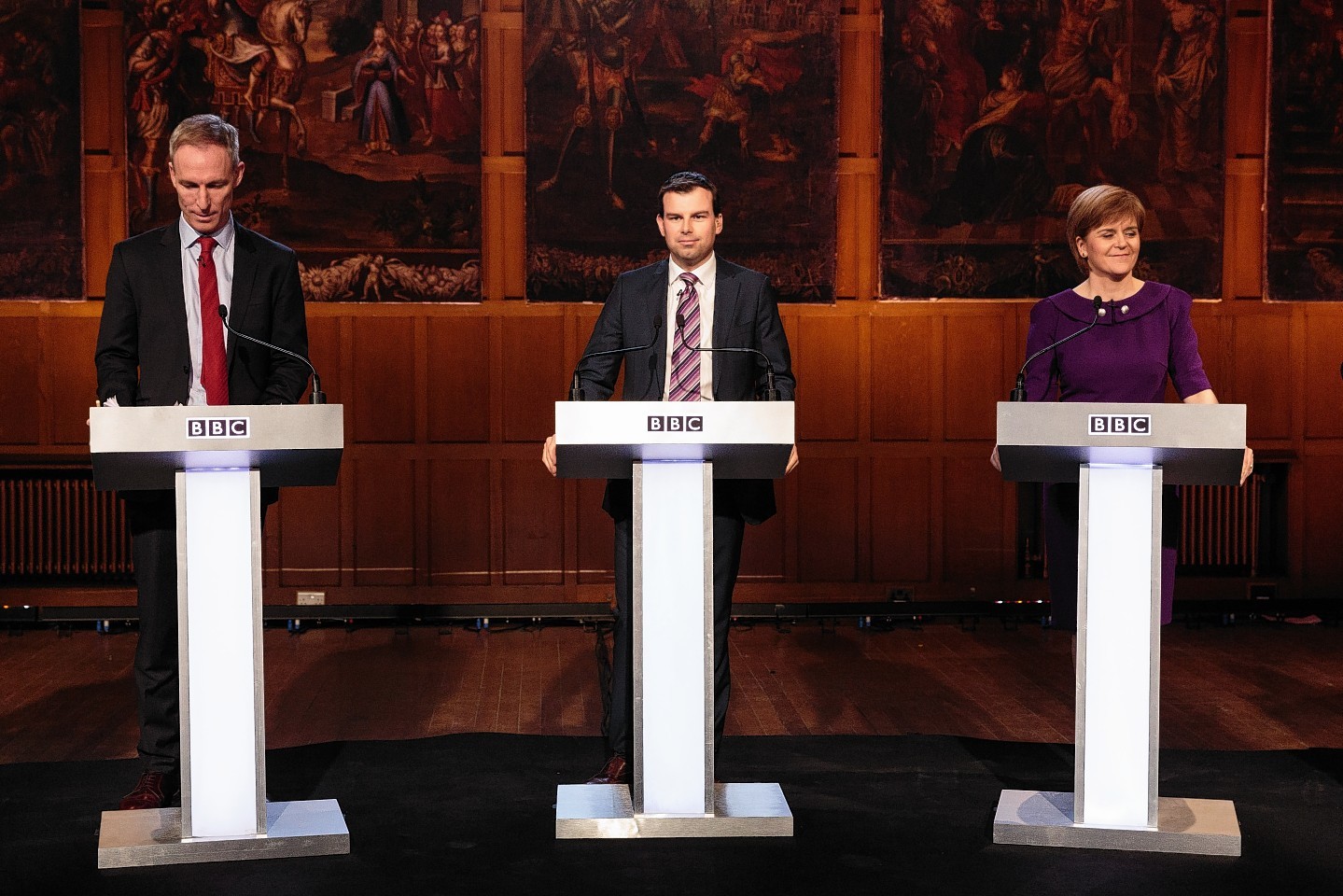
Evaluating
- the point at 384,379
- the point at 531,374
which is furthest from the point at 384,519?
the point at 531,374

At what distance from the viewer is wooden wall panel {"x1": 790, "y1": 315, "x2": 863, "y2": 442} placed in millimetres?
6695

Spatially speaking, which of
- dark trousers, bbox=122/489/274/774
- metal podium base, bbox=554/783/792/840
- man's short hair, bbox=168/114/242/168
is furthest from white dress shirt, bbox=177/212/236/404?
metal podium base, bbox=554/783/792/840

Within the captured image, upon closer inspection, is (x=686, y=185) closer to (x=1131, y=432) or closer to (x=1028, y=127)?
(x=1131, y=432)

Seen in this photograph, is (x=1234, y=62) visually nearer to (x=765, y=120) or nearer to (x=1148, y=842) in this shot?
(x=765, y=120)

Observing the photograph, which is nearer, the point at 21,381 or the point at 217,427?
the point at 217,427

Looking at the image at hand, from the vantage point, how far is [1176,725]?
14.9ft

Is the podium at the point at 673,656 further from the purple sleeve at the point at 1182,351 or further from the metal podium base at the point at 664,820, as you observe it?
the purple sleeve at the point at 1182,351

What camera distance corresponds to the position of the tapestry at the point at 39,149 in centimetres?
635

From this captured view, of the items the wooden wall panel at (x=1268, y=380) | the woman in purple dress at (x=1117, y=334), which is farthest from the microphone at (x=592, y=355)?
the wooden wall panel at (x=1268, y=380)

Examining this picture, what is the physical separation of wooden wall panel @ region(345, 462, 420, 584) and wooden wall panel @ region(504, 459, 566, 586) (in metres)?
0.47

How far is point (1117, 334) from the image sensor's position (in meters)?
3.44

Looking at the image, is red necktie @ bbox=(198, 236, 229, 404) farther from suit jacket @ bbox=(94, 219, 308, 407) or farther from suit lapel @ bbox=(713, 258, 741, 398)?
suit lapel @ bbox=(713, 258, 741, 398)

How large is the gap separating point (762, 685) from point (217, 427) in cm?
286

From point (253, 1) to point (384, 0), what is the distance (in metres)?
0.61
